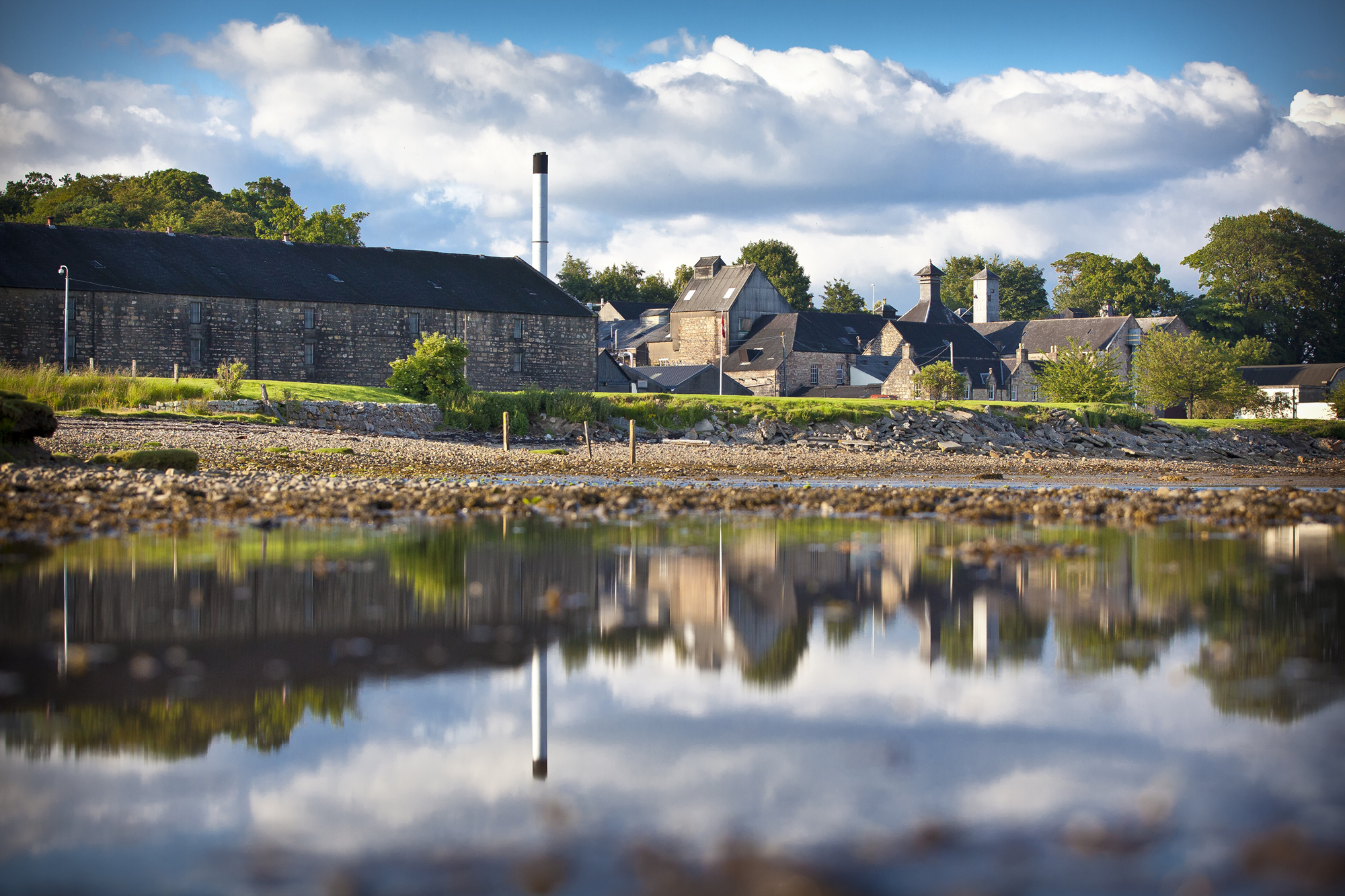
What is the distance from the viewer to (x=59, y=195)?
80.5m

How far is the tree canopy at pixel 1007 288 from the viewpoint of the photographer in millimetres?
114438

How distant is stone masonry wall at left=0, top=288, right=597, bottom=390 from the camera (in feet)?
149

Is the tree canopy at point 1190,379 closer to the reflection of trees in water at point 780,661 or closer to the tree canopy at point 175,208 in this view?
the tree canopy at point 175,208

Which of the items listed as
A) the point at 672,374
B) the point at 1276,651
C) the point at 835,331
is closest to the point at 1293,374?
the point at 835,331

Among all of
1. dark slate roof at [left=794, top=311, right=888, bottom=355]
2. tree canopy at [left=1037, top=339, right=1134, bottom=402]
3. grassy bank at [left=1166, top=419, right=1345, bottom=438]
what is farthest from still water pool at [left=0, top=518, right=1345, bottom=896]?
dark slate roof at [left=794, top=311, right=888, bottom=355]

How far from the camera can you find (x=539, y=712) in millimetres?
5816

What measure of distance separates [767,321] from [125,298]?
44.5 meters

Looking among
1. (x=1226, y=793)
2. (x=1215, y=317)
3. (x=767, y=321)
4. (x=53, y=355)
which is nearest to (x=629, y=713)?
(x=1226, y=793)

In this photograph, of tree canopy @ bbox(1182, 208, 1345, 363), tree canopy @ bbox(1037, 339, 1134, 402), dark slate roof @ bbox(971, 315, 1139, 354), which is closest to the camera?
tree canopy @ bbox(1037, 339, 1134, 402)

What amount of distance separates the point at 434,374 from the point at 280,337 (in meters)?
11.9

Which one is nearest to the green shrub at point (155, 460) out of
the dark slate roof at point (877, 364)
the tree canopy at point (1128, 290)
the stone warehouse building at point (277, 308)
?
the stone warehouse building at point (277, 308)

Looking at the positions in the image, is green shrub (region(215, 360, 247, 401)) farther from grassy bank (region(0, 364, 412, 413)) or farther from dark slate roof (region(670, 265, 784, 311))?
dark slate roof (region(670, 265, 784, 311))

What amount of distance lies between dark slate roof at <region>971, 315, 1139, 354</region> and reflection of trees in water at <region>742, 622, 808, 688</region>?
83073 mm

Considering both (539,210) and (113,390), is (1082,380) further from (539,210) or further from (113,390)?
(113,390)
